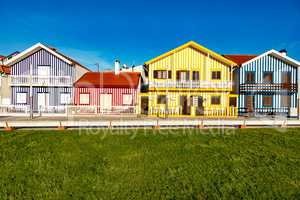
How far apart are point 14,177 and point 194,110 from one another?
15896 millimetres

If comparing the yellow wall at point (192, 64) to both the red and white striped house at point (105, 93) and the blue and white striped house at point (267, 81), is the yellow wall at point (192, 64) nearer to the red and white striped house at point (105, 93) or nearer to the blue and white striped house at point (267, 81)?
the blue and white striped house at point (267, 81)

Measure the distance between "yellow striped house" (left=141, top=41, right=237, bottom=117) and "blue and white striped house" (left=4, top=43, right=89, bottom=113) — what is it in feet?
28.9

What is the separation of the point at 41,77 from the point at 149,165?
17.7 m

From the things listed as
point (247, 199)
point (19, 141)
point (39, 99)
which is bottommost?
point (247, 199)

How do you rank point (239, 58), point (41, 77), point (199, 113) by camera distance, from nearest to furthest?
point (199, 113) < point (41, 77) < point (239, 58)

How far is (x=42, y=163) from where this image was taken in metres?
8.04

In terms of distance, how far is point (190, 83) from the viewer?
1980 centimetres

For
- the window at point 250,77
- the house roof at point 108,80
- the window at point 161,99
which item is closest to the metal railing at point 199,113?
the window at point 161,99

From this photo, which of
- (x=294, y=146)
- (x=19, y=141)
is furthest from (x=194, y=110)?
(x=19, y=141)

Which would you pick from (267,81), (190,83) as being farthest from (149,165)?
(267,81)

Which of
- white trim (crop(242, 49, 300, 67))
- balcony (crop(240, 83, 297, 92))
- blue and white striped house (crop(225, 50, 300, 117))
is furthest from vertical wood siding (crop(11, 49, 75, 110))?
white trim (crop(242, 49, 300, 67))

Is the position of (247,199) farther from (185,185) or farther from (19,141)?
(19,141)

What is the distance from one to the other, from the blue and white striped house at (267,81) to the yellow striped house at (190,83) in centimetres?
201

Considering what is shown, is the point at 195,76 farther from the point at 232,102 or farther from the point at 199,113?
the point at 232,102
